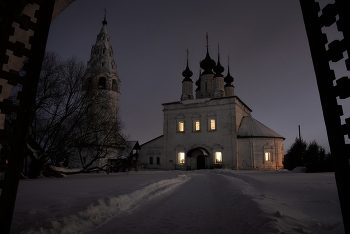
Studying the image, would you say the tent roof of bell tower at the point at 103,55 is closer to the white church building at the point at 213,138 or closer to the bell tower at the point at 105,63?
the bell tower at the point at 105,63

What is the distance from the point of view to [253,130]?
39094mm

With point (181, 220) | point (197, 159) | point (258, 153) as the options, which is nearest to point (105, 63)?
point (197, 159)

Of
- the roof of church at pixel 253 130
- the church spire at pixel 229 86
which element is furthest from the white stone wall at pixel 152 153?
Answer: the church spire at pixel 229 86

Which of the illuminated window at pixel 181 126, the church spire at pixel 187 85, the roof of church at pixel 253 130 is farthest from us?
the church spire at pixel 187 85

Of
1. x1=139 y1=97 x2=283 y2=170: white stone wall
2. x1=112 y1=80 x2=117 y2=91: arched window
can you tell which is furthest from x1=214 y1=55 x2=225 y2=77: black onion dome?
x1=112 y1=80 x2=117 y2=91: arched window

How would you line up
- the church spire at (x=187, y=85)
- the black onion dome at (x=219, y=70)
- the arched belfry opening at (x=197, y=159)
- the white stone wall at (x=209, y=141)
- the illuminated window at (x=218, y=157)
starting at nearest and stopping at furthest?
the white stone wall at (x=209, y=141)
the illuminated window at (x=218, y=157)
the arched belfry opening at (x=197, y=159)
the black onion dome at (x=219, y=70)
the church spire at (x=187, y=85)

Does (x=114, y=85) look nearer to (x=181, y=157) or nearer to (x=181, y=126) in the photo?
(x=181, y=126)

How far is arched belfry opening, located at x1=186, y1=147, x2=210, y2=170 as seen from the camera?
39.4 m

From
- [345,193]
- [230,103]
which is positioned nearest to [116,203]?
[345,193]

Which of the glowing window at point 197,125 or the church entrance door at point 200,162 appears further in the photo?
the glowing window at point 197,125

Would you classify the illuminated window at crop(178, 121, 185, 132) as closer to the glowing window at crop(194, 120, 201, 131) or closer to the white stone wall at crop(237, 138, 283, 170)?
the glowing window at crop(194, 120, 201, 131)

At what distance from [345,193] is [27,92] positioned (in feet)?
11.9

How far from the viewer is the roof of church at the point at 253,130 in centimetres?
3841

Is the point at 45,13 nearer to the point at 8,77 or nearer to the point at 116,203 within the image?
the point at 8,77
